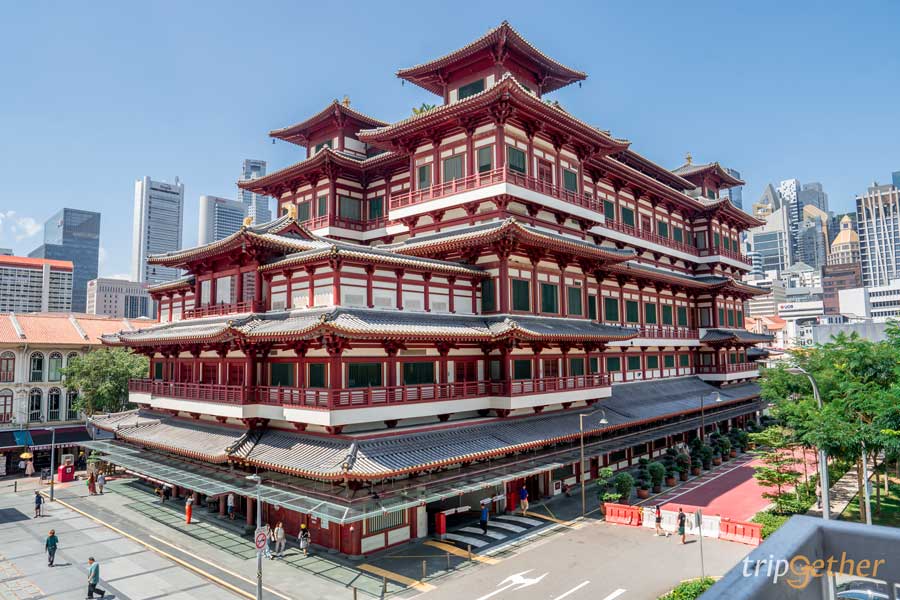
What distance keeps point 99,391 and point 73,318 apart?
15.2 meters

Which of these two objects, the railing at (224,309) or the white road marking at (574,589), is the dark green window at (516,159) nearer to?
the railing at (224,309)

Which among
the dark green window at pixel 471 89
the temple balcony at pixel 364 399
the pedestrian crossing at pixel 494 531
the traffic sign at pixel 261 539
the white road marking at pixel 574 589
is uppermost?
the dark green window at pixel 471 89

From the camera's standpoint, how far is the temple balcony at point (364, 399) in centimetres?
2606

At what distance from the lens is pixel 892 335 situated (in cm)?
2702

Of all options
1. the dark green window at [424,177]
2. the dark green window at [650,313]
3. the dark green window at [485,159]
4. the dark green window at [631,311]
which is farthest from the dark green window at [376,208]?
the dark green window at [650,313]

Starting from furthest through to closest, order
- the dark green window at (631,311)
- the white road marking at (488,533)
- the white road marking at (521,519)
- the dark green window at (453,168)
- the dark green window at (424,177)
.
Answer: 1. the dark green window at (631,311)
2. the dark green window at (424,177)
3. the dark green window at (453,168)
4. the white road marking at (521,519)
5. the white road marking at (488,533)

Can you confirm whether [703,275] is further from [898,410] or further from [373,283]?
[373,283]

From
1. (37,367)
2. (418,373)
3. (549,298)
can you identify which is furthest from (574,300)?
(37,367)

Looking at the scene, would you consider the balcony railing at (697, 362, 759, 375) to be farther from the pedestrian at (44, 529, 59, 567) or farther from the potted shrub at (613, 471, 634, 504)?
the pedestrian at (44, 529, 59, 567)

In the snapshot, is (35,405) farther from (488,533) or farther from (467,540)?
(488,533)

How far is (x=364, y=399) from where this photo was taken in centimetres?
2639

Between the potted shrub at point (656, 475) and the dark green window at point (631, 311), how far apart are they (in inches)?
555

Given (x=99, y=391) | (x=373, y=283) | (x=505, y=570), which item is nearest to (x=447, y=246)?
(x=373, y=283)

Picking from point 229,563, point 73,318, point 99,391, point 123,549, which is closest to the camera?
point 229,563
